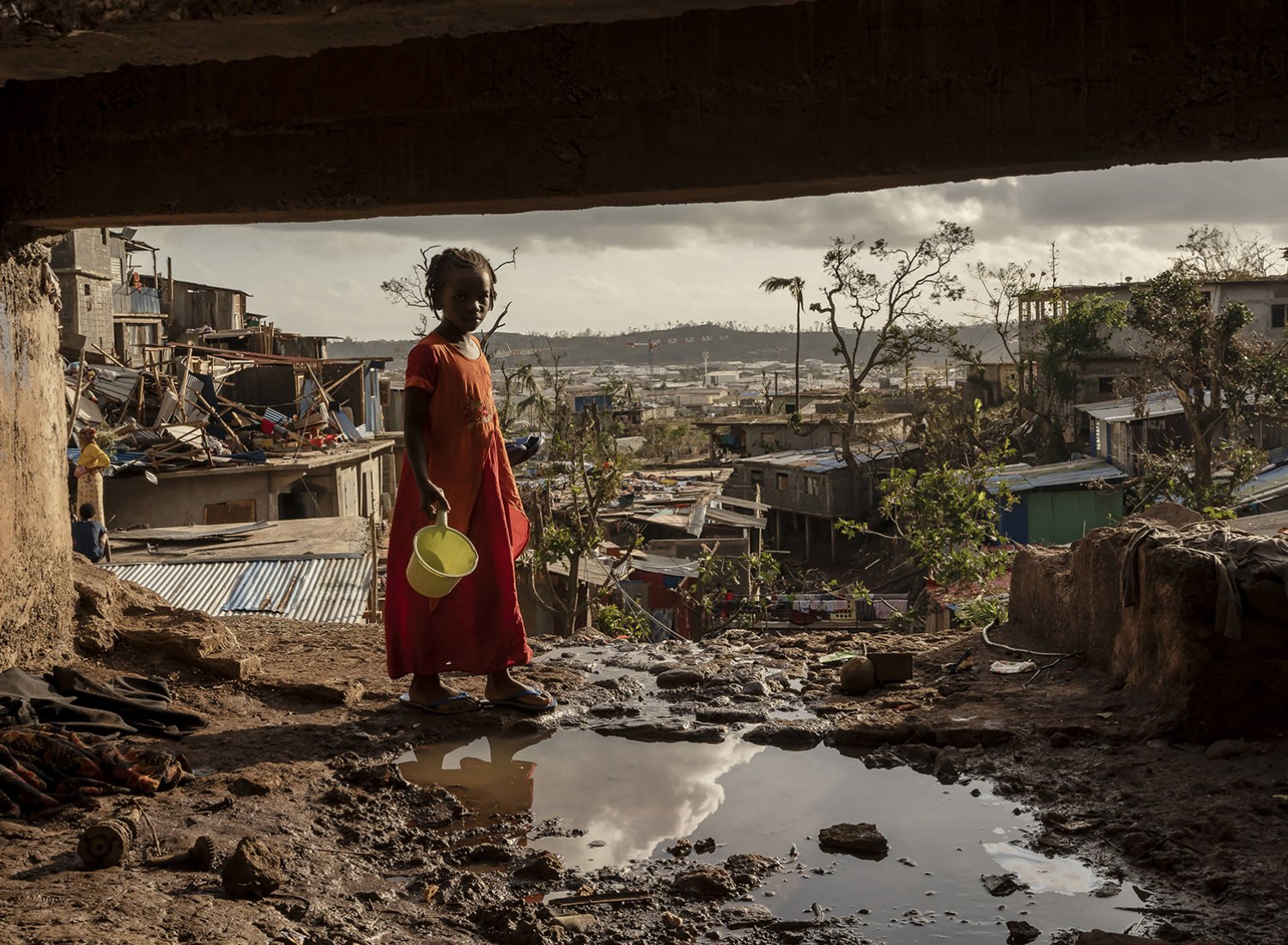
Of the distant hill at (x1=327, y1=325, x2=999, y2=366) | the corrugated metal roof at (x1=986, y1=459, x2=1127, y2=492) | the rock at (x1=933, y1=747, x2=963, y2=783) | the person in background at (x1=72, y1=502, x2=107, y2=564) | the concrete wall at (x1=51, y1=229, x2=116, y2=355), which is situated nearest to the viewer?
the rock at (x1=933, y1=747, x2=963, y2=783)

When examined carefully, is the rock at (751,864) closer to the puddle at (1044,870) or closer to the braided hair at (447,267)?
the puddle at (1044,870)

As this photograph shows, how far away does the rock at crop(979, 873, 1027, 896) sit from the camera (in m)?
2.91

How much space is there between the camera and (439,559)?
4.28m

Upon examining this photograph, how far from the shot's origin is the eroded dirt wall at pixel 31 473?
436cm

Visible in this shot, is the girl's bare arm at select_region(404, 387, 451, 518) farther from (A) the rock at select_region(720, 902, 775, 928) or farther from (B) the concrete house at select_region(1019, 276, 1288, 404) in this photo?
(B) the concrete house at select_region(1019, 276, 1288, 404)

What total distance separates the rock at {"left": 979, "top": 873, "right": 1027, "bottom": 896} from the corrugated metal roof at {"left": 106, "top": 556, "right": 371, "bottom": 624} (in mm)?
5977

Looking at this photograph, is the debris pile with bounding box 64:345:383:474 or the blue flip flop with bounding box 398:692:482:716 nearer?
the blue flip flop with bounding box 398:692:482:716

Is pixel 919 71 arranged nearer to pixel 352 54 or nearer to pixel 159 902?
pixel 352 54

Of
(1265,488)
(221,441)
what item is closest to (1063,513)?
(1265,488)

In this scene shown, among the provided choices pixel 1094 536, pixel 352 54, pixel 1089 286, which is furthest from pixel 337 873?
pixel 1089 286

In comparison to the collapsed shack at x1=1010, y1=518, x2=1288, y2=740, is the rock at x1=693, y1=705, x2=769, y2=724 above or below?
below

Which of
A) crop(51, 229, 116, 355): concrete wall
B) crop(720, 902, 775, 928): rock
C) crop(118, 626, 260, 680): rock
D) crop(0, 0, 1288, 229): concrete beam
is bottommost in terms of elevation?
crop(720, 902, 775, 928): rock

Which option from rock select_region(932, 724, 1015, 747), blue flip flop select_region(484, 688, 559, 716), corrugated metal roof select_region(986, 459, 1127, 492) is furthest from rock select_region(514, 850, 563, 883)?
corrugated metal roof select_region(986, 459, 1127, 492)

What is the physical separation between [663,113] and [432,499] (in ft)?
5.27
